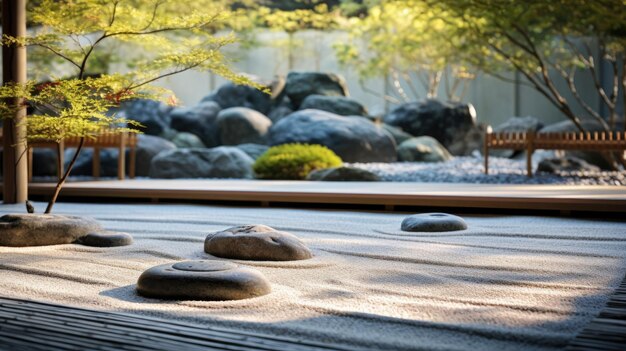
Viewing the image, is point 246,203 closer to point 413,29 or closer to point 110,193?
point 110,193

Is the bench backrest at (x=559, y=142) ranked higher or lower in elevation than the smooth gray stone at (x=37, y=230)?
higher

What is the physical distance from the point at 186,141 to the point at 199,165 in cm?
309

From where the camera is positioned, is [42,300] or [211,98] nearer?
[42,300]

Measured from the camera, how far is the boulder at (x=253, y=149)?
10.3m

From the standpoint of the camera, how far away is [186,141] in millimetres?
11938

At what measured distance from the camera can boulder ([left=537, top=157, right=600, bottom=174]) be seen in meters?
8.97

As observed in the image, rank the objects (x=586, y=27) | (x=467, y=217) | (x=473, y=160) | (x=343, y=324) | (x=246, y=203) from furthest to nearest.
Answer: (x=473, y=160) < (x=586, y=27) < (x=246, y=203) < (x=467, y=217) < (x=343, y=324)

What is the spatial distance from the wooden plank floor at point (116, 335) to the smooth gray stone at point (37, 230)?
1.62 meters

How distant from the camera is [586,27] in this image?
9656 millimetres

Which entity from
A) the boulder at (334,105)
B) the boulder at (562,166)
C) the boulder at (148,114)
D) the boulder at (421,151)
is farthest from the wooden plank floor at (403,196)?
the boulder at (334,105)

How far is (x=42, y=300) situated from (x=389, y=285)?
4.21 ft

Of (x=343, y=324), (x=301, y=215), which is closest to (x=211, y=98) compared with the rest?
(x=301, y=215)

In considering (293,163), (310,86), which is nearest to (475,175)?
(293,163)

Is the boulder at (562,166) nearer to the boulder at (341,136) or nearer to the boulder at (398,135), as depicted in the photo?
the boulder at (341,136)
